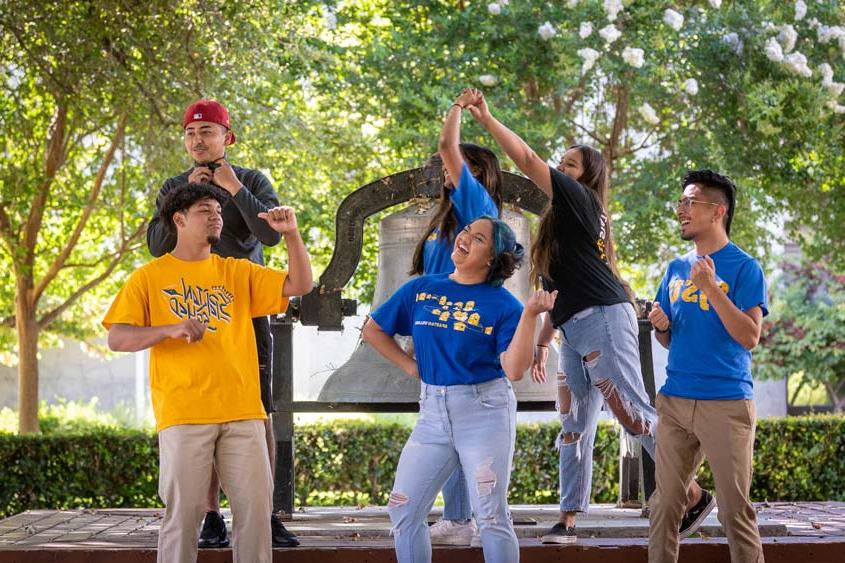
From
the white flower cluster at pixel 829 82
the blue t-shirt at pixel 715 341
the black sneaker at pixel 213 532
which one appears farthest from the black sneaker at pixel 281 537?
the white flower cluster at pixel 829 82

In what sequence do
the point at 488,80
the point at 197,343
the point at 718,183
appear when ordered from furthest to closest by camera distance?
the point at 488,80
the point at 718,183
the point at 197,343

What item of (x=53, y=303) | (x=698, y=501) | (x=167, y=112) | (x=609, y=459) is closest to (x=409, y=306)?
(x=698, y=501)

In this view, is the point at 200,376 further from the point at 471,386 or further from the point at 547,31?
the point at 547,31

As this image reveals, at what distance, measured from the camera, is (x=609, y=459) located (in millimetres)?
10078

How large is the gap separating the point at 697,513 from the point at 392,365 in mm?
1859

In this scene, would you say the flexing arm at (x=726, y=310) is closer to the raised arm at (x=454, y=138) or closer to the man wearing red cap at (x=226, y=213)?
the raised arm at (x=454, y=138)

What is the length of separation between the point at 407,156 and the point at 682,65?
105 inches

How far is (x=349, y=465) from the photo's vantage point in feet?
33.9

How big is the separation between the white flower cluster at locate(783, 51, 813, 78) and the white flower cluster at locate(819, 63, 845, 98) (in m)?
0.11

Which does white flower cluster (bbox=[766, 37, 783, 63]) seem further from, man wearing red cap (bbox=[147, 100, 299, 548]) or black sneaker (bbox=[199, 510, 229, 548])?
black sneaker (bbox=[199, 510, 229, 548])

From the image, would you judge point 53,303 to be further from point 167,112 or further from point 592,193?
point 592,193

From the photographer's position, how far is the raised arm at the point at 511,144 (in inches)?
189

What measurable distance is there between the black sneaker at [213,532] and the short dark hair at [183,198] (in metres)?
1.40

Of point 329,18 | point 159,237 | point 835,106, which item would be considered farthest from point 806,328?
point 159,237
